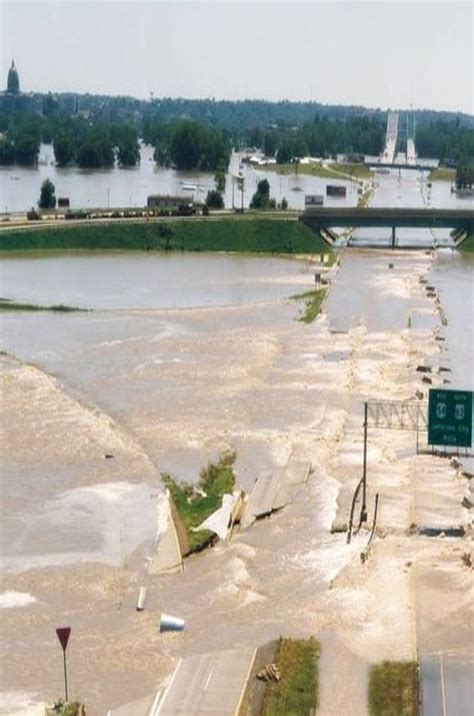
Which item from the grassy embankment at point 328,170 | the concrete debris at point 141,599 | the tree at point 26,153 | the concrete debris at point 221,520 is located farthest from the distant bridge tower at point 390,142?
the concrete debris at point 141,599

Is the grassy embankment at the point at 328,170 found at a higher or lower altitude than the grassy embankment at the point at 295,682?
higher

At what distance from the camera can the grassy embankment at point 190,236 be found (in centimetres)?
5053

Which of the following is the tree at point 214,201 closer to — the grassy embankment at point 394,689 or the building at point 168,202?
the building at point 168,202

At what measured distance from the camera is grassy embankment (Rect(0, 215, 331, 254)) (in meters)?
50.5

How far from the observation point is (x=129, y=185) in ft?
254

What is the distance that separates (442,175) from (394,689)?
89.2 meters

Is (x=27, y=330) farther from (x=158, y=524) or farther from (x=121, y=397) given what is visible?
(x=158, y=524)

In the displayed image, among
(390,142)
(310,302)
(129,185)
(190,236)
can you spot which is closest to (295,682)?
(310,302)

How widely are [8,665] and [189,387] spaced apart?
13446 millimetres

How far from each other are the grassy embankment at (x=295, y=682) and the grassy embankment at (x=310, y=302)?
2205 cm

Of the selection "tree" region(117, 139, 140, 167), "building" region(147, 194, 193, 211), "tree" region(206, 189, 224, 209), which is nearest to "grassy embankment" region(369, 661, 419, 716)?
"building" region(147, 194, 193, 211)

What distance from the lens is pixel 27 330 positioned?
3394 cm

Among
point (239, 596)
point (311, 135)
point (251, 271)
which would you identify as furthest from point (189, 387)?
point (311, 135)

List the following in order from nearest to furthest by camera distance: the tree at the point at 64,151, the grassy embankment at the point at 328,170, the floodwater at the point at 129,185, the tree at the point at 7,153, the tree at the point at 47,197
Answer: the tree at the point at 47,197 → the floodwater at the point at 129,185 → the tree at the point at 64,151 → the tree at the point at 7,153 → the grassy embankment at the point at 328,170
